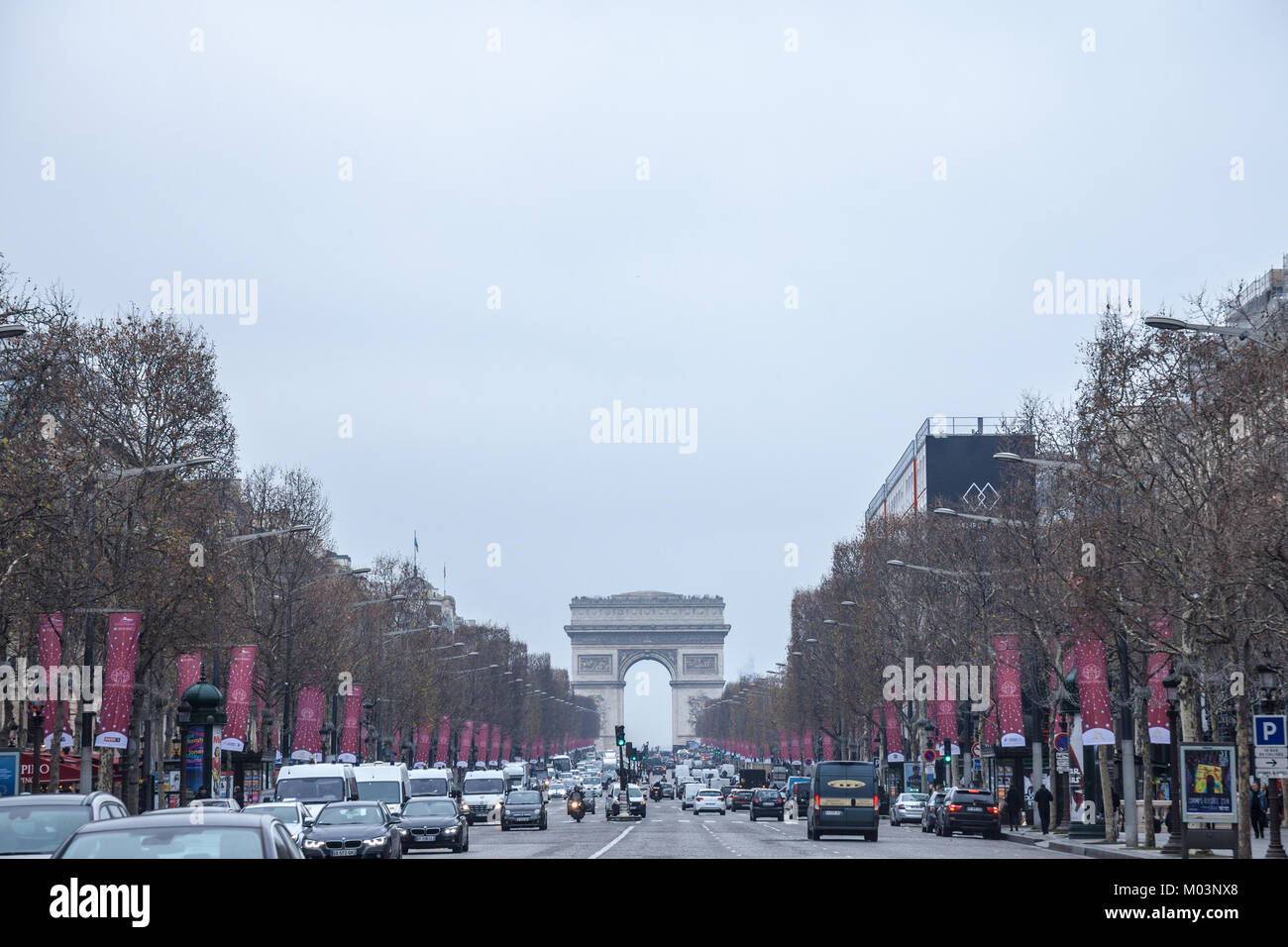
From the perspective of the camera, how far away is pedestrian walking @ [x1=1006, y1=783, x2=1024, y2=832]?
2911 inches

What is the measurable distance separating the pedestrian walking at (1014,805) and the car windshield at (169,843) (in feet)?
199

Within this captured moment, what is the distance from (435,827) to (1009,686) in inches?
875

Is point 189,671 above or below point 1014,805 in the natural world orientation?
above

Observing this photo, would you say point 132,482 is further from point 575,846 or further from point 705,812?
point 705,812

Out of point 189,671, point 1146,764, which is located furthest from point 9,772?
point 1146,764

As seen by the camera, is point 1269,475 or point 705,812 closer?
point 1269,475

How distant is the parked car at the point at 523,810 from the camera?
245ft

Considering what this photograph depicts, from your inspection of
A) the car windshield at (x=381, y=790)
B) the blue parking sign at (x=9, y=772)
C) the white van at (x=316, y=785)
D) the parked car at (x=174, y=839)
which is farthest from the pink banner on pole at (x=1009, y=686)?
the parked car at (x=174, y=839)

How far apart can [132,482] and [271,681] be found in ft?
72.9

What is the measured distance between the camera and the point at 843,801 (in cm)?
5769

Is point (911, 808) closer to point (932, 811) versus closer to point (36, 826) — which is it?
point (932, 811)

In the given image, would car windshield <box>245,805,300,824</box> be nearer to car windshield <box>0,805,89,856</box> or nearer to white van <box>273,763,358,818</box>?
white van <box>273,763,358,818</box>

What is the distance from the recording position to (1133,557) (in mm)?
44625
